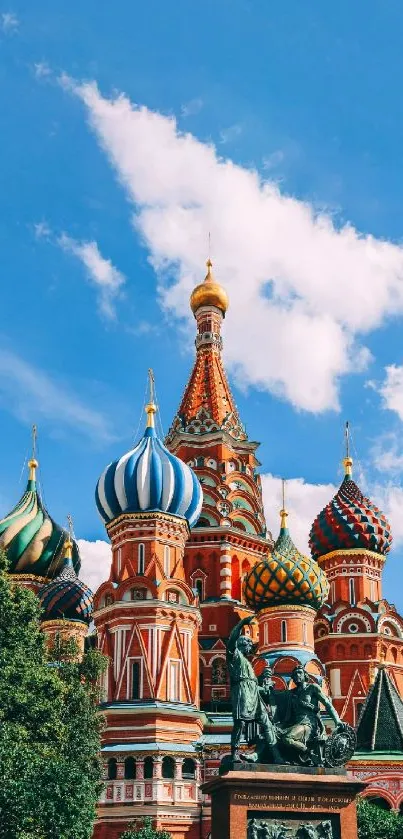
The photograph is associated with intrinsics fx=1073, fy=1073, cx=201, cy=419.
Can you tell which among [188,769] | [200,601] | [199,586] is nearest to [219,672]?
[200,601]

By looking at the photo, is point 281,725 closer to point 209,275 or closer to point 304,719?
point 304,719

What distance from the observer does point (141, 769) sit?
34156mm

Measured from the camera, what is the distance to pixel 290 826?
608 inches

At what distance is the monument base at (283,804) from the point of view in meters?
15.3

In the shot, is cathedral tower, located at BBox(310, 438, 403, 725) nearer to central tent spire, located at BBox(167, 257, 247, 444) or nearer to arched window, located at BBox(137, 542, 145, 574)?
central tent spire, located at BBox(167, 257, 247, 444)

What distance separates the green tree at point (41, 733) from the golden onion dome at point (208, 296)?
24928 millimetres

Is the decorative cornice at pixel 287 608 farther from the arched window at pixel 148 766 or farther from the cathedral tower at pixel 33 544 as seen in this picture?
the cathedral tower at pixel 33 544

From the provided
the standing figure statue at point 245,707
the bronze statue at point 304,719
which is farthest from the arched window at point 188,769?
the standing figure statue at point 245,707

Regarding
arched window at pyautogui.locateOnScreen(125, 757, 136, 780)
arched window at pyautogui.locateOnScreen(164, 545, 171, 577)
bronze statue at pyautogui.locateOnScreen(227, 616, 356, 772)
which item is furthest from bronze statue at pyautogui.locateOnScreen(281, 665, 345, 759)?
arched window at pyautogui.locateOnScreen(164, 545, 171, 577)

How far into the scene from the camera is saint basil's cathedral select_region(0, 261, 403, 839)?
34656 millimetres

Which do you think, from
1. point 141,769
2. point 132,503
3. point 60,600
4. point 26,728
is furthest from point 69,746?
point 60,600

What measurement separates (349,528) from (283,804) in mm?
30444

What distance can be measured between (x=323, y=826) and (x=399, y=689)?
1117 inches

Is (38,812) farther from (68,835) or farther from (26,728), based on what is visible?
(26,728)
